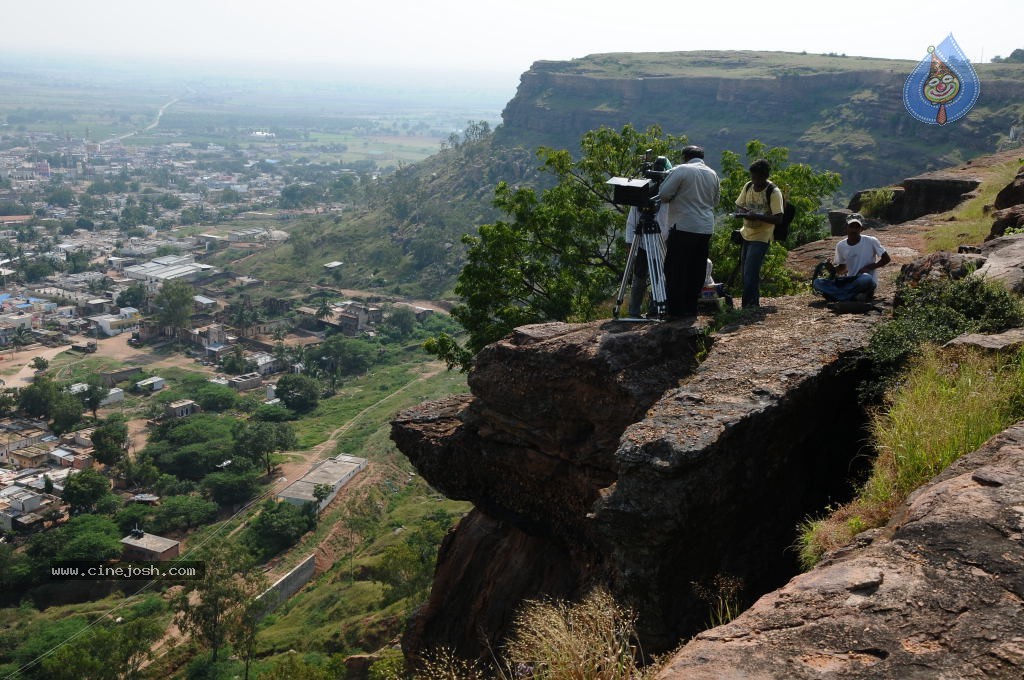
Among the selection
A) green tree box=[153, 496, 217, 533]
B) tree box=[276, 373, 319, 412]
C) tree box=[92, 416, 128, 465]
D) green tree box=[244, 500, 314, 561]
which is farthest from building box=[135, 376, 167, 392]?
green tree box=[244, 500, 314, 561]

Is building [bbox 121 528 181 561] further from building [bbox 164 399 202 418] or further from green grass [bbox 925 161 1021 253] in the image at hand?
green grass [bbox 925 161 1021 253]

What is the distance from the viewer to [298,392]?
155 feet

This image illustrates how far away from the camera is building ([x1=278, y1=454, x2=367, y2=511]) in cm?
3391

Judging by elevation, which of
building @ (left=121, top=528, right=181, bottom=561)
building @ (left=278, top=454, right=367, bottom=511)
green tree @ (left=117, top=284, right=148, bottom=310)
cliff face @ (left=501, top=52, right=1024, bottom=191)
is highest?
cliff face @ (left=501, top=52, right=1024, bottom=191)

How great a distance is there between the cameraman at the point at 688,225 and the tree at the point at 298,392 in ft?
140

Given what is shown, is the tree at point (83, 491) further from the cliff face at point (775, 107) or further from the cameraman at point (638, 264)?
the cliff face at point (775, 107)

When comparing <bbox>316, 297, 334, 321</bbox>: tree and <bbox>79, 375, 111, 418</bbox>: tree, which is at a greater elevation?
<bbox>316, 297, 334, 321</bbox>: tree

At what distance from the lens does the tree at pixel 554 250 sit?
43.0ft

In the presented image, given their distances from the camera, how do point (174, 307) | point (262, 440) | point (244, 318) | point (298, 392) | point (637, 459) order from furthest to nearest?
1. point (174, 307)
2. point (244, 318)
3. point (298, 392)
4. point (262, 440)
5. point (637, 459)

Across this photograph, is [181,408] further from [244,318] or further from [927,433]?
[927,433]

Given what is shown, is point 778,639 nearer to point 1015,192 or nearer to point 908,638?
point 908,638

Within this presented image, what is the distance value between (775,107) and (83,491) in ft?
226

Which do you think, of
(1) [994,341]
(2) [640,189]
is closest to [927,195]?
(2) [640,189]

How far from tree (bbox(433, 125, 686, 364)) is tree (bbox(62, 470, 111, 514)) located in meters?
26.3
